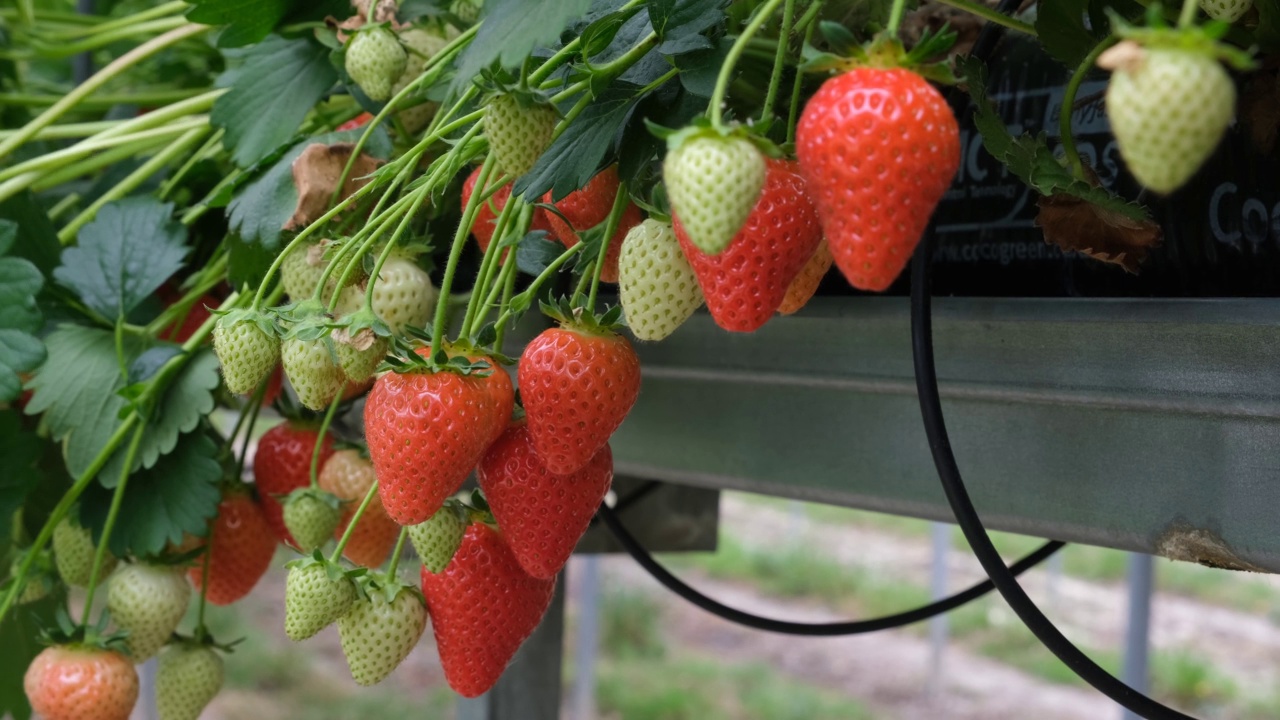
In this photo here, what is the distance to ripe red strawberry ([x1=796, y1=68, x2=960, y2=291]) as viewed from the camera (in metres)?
0.28

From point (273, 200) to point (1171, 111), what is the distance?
0.45 metres

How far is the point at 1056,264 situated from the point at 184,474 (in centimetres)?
46

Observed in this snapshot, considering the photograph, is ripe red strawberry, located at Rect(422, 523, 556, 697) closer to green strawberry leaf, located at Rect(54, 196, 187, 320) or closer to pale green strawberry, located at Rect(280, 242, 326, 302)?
pale green strawberry, located at Rect(280, 242, 326, 302)

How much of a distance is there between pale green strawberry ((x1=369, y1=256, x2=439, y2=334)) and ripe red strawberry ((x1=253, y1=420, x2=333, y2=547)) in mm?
222

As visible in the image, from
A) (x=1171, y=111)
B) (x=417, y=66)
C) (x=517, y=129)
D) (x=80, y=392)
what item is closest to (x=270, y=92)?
(x=417, y=66)

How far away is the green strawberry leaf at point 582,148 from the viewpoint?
398mm

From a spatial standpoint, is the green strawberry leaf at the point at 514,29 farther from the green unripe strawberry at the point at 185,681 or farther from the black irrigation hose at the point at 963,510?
the green unripe strawberry at the point at 185,681

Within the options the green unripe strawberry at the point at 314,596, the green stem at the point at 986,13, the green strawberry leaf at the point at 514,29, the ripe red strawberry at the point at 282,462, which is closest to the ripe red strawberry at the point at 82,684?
the ripe red strawberry at the point at 282,462

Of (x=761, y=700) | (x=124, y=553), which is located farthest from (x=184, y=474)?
(x=761, y=700)

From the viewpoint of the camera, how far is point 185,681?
682mm

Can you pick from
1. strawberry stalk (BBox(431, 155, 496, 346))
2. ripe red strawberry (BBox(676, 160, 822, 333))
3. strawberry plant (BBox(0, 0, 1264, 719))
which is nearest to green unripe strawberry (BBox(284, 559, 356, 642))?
strawberry plant (BBox(0, 0, 1264, 719))

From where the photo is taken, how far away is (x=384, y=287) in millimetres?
494

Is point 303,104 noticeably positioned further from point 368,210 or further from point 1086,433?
point 1086,433

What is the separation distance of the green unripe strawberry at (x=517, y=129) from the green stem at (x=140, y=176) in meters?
0.41
